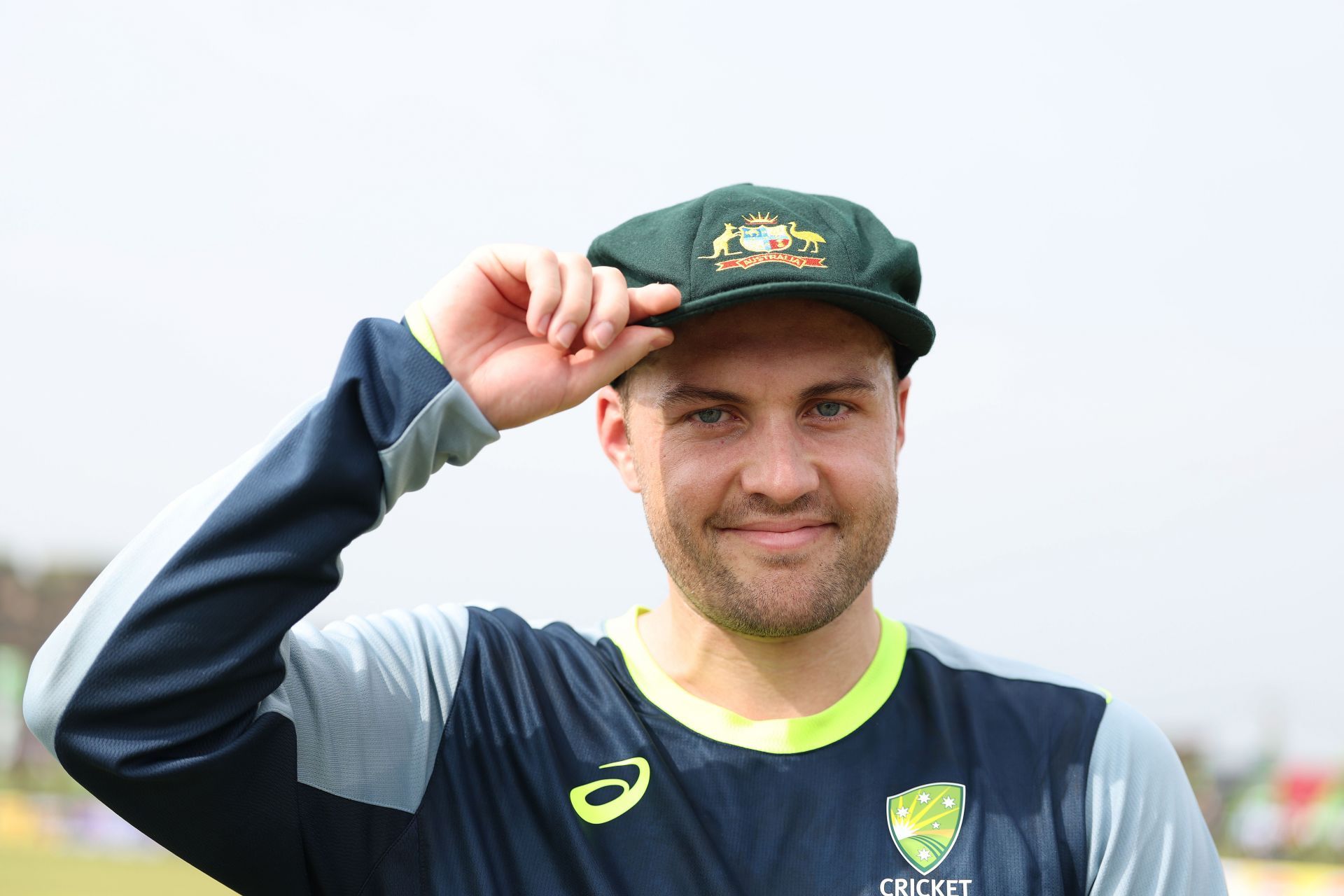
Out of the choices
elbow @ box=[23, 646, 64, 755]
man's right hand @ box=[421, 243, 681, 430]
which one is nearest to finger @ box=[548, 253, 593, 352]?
man's right hand @ box=[421, 243, 681, 430]

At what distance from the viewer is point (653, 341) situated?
2.18 metres

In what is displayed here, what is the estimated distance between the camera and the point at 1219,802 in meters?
21.5

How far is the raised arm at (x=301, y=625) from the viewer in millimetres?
1871

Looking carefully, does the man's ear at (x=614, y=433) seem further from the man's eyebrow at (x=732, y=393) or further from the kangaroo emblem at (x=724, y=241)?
the kangaroo emblem at (x=724, y=241)

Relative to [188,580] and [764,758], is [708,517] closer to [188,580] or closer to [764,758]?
[764,758]

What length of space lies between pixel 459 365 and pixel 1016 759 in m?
1.17

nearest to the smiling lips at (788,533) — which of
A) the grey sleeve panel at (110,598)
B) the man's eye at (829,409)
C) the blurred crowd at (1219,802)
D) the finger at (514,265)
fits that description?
the man's eye at (829,409)

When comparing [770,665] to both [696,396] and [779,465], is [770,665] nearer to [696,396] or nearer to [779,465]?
[779,465]

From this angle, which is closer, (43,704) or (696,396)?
(43,704)

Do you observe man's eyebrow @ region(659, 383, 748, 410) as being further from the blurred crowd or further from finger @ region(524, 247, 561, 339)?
the blurred crowd

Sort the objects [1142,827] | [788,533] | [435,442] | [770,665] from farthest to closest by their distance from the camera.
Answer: [770,665], [788,533], [1142,827], [435,442]

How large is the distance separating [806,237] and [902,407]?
0.48 m

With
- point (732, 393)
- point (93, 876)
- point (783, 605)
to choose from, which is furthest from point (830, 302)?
point (93, 876)

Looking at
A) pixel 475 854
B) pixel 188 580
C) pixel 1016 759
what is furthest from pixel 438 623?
pixel 1016 759
